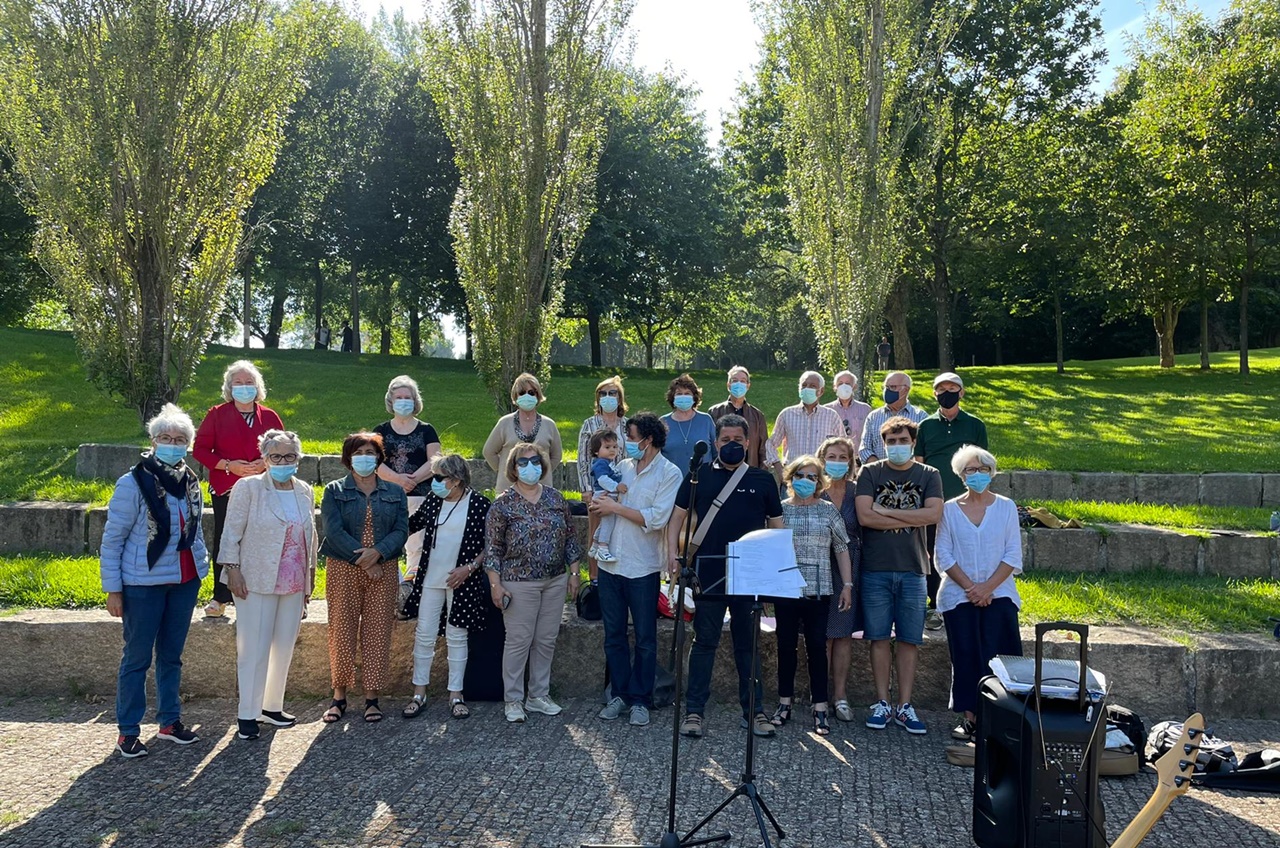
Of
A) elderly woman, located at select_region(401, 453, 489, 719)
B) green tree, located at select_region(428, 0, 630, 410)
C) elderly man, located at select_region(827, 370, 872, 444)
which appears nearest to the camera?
elderly woman, located at select_region(401, 453, 489, 719)

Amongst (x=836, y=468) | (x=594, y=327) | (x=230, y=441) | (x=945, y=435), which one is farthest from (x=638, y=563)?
(x=594, y=327)

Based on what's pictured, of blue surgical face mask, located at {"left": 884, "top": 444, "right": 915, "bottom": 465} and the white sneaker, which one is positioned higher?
blue surgical face mask, located at {"left": 884, "top": 444, "right": 915, "bottom": 465}

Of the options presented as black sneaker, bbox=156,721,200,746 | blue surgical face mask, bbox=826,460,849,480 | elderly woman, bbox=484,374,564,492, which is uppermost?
elderly woman, bbox=484,374,564,492

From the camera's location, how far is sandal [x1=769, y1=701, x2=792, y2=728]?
657 centimetres

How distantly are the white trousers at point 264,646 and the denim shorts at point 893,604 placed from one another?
12.4ft

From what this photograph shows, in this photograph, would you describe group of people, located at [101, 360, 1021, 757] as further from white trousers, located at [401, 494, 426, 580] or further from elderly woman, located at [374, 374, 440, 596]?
elderly woman, located at [374, 374, 440, 596]

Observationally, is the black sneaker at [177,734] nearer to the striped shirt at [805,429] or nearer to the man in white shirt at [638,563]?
the man in white shirt at [638,563]

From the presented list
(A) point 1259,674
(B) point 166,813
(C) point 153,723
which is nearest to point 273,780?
(B) point 166,813

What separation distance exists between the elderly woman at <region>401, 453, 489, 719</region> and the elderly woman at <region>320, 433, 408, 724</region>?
0.21 meters

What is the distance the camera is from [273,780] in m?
5.63

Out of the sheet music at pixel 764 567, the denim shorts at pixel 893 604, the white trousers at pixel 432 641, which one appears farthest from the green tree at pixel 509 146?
the sheet music at pixel 764 567

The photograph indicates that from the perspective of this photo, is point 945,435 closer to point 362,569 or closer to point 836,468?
point 836,468

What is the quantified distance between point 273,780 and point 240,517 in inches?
67.1

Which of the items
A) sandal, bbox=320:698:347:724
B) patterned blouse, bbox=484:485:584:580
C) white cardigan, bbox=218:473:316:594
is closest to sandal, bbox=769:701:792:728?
patterned blouse, bbox=484:485:584:580
